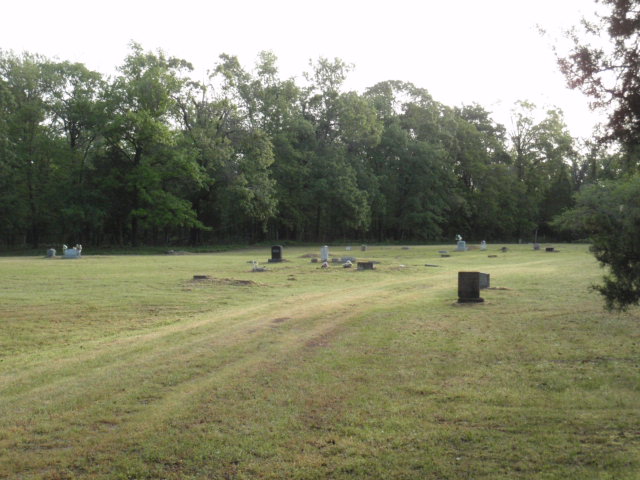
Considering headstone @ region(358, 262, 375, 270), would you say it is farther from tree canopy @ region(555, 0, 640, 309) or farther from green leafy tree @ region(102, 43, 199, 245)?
green leafy tree @ region(102, 43, 199, 245)

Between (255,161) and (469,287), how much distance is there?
39690mm

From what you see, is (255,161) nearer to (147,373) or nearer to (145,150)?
(145,150)

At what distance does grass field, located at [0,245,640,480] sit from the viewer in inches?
177

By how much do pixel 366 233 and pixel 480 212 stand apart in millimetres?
14947

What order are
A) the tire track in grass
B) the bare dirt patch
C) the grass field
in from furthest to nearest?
the bare dirt patch, the tire track in grass, the grass field

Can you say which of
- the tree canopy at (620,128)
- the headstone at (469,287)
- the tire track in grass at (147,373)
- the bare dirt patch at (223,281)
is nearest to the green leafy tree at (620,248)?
the tree canopy at (620,128)

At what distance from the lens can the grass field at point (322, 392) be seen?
448 cm

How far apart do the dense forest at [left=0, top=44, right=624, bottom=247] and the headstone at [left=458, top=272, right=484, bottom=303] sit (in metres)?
35.9

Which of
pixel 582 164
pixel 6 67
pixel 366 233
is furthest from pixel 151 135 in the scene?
pixel 582 164

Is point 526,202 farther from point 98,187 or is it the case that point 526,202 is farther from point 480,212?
point 98,187

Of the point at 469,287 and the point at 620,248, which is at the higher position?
the point at 620,248

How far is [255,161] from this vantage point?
51.0 m

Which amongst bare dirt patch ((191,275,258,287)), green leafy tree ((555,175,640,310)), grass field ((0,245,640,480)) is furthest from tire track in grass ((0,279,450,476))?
bare dirt patch ((191,275,258,287))

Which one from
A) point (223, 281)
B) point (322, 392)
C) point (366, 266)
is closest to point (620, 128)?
point (322, 392)
